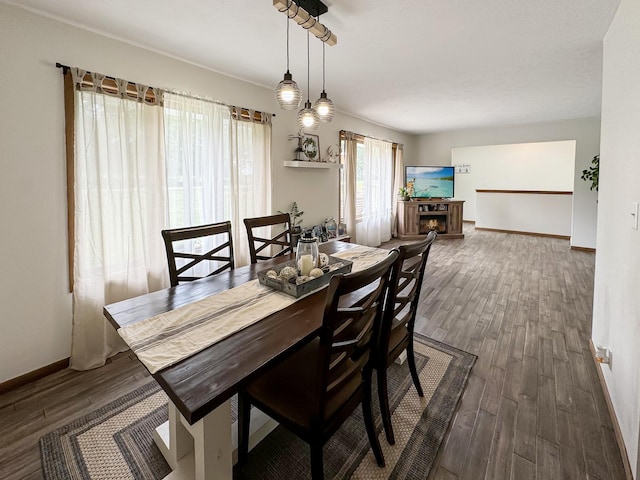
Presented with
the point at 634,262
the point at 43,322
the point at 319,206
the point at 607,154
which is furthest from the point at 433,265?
the point at 43,322

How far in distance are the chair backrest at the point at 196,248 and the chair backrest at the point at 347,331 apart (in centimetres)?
115

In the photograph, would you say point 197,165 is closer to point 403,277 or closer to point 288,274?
point 288,274

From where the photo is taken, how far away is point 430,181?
709 cm

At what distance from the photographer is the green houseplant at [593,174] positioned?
491 cm

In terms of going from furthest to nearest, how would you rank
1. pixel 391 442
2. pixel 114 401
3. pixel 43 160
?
pixel 43 160
pixel 114 401
pixel 391 442

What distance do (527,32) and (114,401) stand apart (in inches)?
154

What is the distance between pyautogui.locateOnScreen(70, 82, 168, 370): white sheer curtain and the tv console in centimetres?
533

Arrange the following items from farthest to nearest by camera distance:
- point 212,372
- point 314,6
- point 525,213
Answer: point 525,213 < point 314,6 < point 212,372

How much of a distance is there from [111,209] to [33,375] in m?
1.25

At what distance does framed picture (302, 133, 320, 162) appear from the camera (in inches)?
161

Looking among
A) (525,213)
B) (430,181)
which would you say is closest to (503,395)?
(430,181)

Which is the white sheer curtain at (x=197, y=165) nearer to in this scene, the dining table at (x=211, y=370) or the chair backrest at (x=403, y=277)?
the dining table at (x=211, y=370)

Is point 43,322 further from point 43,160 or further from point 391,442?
point 391,442

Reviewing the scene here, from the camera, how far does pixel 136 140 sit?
246 centimetres
